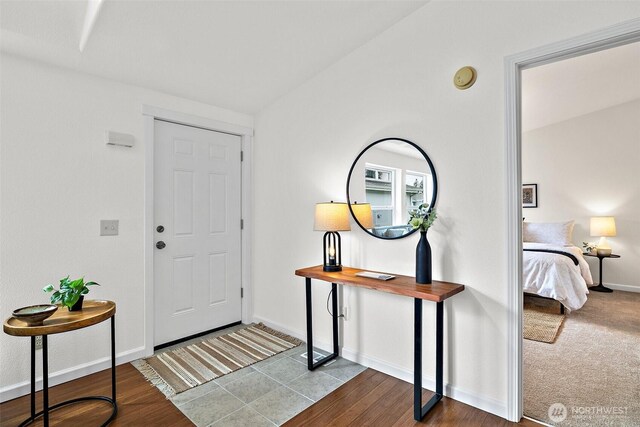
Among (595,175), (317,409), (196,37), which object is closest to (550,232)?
(595,175)

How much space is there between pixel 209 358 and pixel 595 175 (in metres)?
5.93

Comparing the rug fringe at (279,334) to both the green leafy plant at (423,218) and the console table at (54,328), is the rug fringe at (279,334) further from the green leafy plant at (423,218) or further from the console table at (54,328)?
the green leafy plant at (423,218)

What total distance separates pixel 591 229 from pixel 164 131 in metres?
Answer: 5.90

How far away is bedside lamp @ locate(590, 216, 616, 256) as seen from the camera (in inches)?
184

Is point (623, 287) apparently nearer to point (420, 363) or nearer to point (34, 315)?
point (420, 363)

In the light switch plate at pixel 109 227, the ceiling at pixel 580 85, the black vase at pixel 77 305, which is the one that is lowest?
the black vase at pixel 77 305

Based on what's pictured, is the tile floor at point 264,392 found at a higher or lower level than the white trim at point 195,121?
lower

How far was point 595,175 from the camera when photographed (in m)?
4.90

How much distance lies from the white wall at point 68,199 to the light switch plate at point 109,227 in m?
0.03

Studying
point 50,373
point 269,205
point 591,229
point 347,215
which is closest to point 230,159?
point 269,205

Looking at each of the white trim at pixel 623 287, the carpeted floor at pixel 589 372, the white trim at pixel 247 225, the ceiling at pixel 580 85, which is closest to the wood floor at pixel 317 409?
the carpeted floor at pixel 589 372

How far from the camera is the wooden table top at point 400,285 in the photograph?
70.2 inches

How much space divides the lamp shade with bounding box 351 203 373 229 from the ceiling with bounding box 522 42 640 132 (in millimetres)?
2446

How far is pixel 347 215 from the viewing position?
2.44 metres
